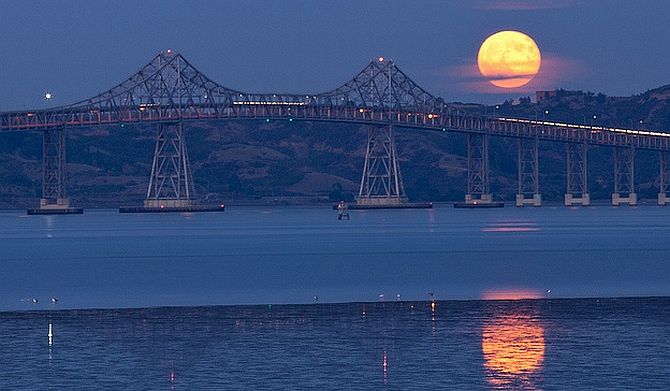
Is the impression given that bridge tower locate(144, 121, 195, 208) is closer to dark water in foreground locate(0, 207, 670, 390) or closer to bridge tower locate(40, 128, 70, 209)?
bridge tower locate(40, 128, 70, 209)

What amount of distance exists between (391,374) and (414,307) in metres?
12.6

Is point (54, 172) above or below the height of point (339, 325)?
above

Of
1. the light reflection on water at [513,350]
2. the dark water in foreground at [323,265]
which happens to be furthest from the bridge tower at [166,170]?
the light reflection on water at [513,350]

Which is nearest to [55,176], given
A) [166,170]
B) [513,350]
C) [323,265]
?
[166,170]

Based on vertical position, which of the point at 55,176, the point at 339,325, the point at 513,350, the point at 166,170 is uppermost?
the point at 166,170

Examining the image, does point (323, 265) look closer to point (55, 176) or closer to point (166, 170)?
point (166, 170)

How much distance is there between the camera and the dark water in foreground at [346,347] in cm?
2691

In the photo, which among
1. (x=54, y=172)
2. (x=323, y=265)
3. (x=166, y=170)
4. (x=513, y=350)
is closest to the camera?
(x=513, y=350)

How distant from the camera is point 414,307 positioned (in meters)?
40.2

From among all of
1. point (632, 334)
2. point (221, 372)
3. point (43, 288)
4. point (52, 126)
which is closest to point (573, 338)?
point (632, 334)

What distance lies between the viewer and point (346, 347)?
31.3m

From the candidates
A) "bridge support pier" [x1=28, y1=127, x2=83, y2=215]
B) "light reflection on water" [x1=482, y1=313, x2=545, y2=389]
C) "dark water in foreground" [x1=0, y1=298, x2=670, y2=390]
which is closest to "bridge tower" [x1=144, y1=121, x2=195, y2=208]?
"bridge support pier" [x1=28, y1=127, x2=83, y2=215]

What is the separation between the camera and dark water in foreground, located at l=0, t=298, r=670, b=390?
88.3 ft

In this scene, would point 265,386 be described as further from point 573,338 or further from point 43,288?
point 43,288
